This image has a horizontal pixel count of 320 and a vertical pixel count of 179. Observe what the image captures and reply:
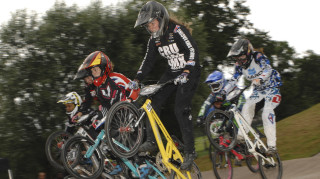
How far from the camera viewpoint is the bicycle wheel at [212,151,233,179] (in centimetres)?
689

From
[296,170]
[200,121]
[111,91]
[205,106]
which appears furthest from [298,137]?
[111,91]

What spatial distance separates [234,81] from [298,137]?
204 inches

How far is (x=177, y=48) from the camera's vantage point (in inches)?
226

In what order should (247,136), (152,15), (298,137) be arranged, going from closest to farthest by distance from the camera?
1. (152,15)
2. (247,136)
3. (298,137)

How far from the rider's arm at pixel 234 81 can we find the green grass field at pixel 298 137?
12.3 ft

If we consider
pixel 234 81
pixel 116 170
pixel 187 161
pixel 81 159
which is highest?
pixel 234 81

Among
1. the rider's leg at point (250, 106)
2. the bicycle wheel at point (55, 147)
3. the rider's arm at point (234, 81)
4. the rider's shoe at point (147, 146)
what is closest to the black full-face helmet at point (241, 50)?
the rider's arm at point (234, 81)

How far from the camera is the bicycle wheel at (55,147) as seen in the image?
7367 mm

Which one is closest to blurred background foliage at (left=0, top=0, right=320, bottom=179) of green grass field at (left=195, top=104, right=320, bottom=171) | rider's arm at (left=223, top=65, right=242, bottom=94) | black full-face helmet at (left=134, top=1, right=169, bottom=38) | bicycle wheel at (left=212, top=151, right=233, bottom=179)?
green grass field at (left=195, top=104, right=320, bottom=171)

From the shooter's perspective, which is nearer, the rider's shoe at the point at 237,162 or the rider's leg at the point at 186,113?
the rider's leg at the point at 186,113

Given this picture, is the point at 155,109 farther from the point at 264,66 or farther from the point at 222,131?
the point at 264,66

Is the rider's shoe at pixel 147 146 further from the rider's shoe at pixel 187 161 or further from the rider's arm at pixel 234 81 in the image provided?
the rider's arm at pixel 234 81

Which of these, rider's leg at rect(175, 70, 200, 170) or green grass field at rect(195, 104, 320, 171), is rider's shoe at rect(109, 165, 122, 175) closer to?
rider's leg at rect(175, 70, 200, 170)

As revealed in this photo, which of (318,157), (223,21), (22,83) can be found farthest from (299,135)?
(223,21)
